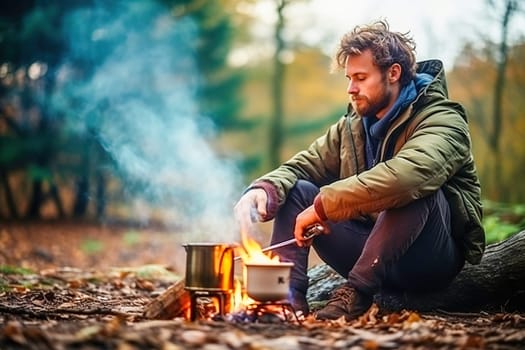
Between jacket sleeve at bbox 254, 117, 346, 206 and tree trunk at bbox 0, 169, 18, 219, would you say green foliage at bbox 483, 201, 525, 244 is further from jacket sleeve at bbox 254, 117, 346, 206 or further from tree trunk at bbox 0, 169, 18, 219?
tree trunk at bbox 0, 169, 18, 219

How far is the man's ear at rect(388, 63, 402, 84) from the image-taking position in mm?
4375

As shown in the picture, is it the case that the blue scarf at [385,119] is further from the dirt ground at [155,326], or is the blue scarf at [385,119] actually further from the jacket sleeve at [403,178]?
the dirt ground at [155,326]

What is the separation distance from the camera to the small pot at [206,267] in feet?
12.3

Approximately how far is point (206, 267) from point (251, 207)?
636mm

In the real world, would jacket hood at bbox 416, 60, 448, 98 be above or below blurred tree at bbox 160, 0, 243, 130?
below

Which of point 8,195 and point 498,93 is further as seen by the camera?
point 8,195

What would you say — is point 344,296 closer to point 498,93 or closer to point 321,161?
point 321,161

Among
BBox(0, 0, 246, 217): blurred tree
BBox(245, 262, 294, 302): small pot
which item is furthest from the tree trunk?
BBox(245, 262, 294, 302): small pot

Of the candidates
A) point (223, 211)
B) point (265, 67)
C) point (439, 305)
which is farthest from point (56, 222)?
point (439, 305)

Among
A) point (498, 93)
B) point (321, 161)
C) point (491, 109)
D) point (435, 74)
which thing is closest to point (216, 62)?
point (491, 109)

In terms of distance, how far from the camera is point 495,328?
3721 millimetres

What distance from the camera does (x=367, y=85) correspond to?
4.34m

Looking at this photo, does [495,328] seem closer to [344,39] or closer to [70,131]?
[344,39]

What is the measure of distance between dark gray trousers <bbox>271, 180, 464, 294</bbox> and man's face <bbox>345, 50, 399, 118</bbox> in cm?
58
